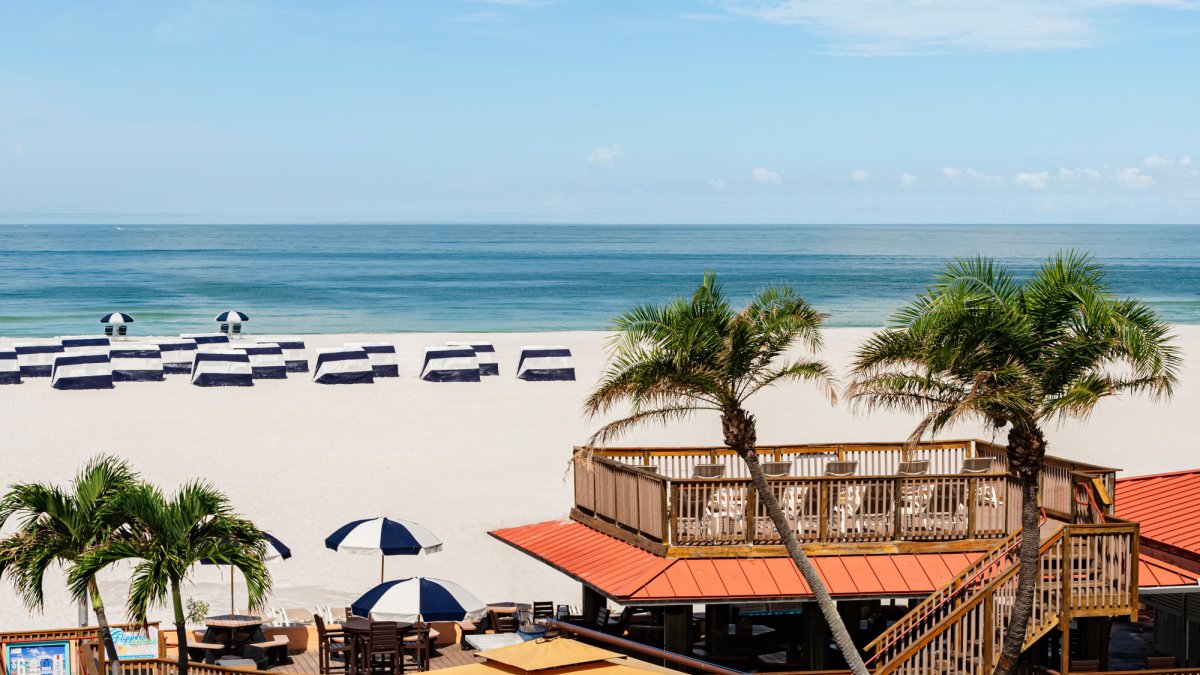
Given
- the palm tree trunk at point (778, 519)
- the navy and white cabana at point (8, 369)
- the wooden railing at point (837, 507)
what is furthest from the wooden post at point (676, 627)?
the navy and white cabana at point (8, 369)

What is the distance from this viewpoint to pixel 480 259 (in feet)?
569

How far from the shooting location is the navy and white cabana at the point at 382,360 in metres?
44.9

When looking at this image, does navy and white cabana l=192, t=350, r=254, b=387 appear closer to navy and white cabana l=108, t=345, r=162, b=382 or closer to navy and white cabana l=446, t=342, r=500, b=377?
navy and white cabana l=108, t=345, r=162, b=382

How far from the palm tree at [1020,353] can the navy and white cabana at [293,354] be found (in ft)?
113

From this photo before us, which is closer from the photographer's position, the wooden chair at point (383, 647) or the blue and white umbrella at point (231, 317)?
the wooden chair at point (383, 647)

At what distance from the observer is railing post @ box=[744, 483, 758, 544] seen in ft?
46.5

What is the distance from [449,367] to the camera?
43.7 m

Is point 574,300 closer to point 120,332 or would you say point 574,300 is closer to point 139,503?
point 120,332

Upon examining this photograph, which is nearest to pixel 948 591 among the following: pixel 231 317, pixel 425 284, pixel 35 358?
pixel 35 358

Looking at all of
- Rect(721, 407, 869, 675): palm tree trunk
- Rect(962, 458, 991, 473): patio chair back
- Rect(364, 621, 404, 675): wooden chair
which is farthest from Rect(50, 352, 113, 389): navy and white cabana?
Rect(721, 407, 869, 675): palm tree trunk

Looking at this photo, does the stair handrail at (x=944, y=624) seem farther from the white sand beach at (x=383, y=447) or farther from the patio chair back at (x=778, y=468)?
the white sand beach at (x=383, y=447)

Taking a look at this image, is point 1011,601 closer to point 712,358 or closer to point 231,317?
point 712,358

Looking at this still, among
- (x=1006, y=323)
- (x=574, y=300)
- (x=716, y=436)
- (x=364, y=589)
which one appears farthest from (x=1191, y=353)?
(x=574, y=300)

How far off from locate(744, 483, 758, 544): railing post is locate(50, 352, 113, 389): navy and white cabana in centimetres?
3012
